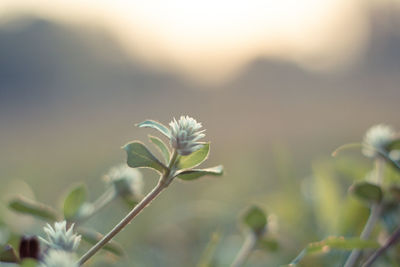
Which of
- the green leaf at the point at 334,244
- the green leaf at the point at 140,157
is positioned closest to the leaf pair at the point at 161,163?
the green leaf at the point at 140,157

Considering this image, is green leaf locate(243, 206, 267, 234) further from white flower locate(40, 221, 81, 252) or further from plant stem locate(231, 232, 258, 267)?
white flower locate(40, 221, 81, 252)

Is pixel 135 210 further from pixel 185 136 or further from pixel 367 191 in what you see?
pixel 367 191

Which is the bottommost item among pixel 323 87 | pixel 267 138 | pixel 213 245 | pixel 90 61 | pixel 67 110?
pixel 213 245

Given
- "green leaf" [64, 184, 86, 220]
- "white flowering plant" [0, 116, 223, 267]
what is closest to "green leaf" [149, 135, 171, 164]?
"white flowering plant" [0, 116, 223, 267]

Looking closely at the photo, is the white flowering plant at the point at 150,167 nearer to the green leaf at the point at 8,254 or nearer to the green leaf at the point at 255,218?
the green leaf at the point at 8,254

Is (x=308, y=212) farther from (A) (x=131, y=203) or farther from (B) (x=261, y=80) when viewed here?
(B) (x=261, y=80)

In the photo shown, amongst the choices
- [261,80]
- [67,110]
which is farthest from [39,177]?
[261,80]
